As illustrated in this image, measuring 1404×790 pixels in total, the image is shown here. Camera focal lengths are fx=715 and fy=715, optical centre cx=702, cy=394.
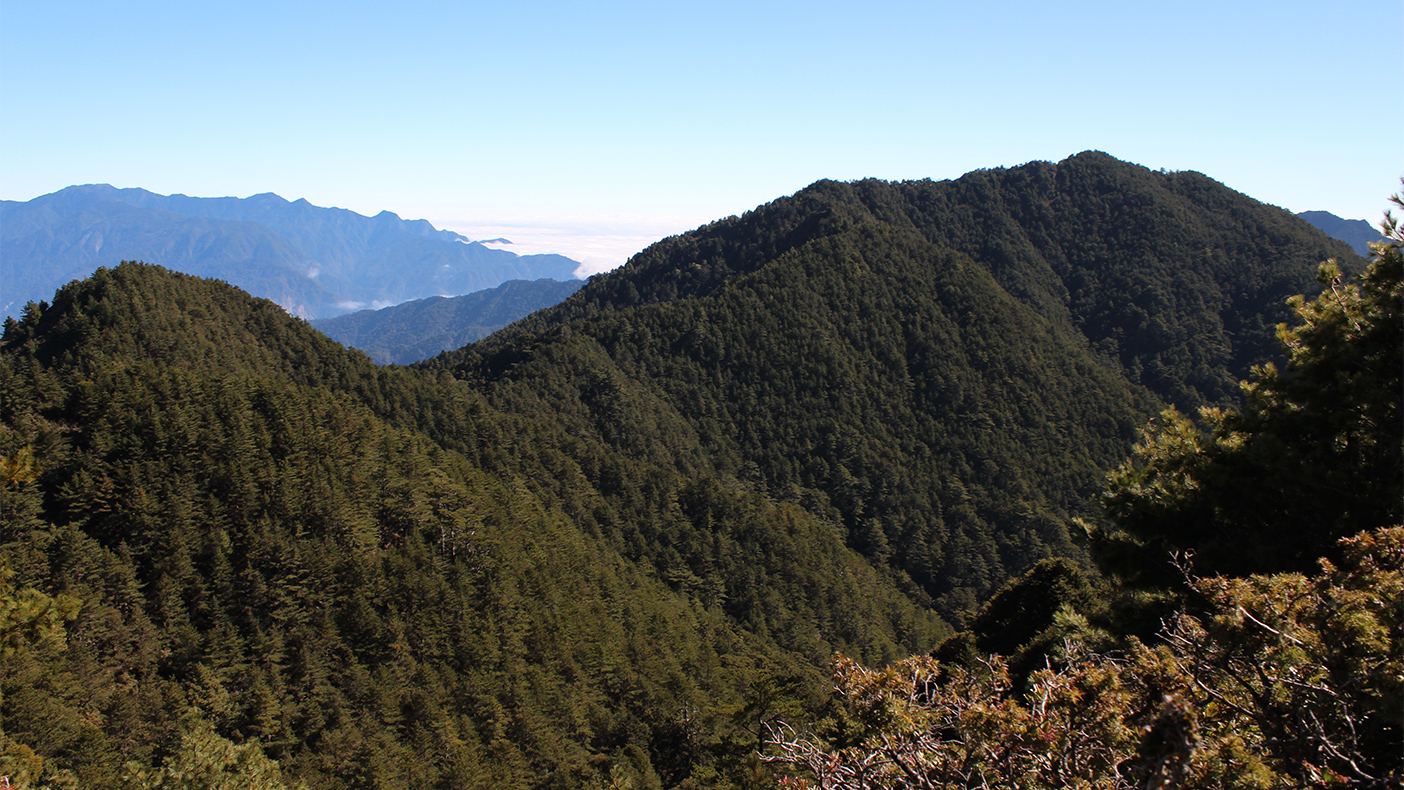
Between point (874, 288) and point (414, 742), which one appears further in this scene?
point (874, 288)

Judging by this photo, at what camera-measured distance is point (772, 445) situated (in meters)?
144

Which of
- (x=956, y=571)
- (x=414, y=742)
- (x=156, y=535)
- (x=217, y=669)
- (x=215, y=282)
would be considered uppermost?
(x=215, y=282)

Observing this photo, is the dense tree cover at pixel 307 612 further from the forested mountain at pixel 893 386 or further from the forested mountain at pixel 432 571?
the forested mountain at pixel 893 386

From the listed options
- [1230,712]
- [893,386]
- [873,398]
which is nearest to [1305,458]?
[1230,712]

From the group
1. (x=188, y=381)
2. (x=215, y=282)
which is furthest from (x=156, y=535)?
(x=215, y=282)

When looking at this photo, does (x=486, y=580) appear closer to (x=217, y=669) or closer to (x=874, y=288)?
(x=217, y=669)

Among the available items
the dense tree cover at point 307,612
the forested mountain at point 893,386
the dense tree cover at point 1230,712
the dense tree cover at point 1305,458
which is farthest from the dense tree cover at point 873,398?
the dense tree cover at point 1230,712

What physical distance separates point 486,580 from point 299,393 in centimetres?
2327

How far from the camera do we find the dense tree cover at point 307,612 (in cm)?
3469

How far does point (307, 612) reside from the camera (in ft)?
148

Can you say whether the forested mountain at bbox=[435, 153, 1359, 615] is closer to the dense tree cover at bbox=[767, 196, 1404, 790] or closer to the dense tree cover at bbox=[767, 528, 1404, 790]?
the dense tree cover at bbox=[767, 196, 1404, 790]

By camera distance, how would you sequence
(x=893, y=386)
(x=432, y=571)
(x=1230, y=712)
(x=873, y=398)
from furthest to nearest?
(x=893, y=386), (x=873, y=398), (x=432, y=571), (x=1230, y=712)

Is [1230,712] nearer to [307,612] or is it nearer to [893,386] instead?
[307,612]

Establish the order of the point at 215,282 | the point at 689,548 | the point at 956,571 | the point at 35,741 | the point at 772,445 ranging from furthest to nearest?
the point at 772,445 < the point at 956,571 < the point at 215,282 < the point at 689,548 < the point at 35,741
